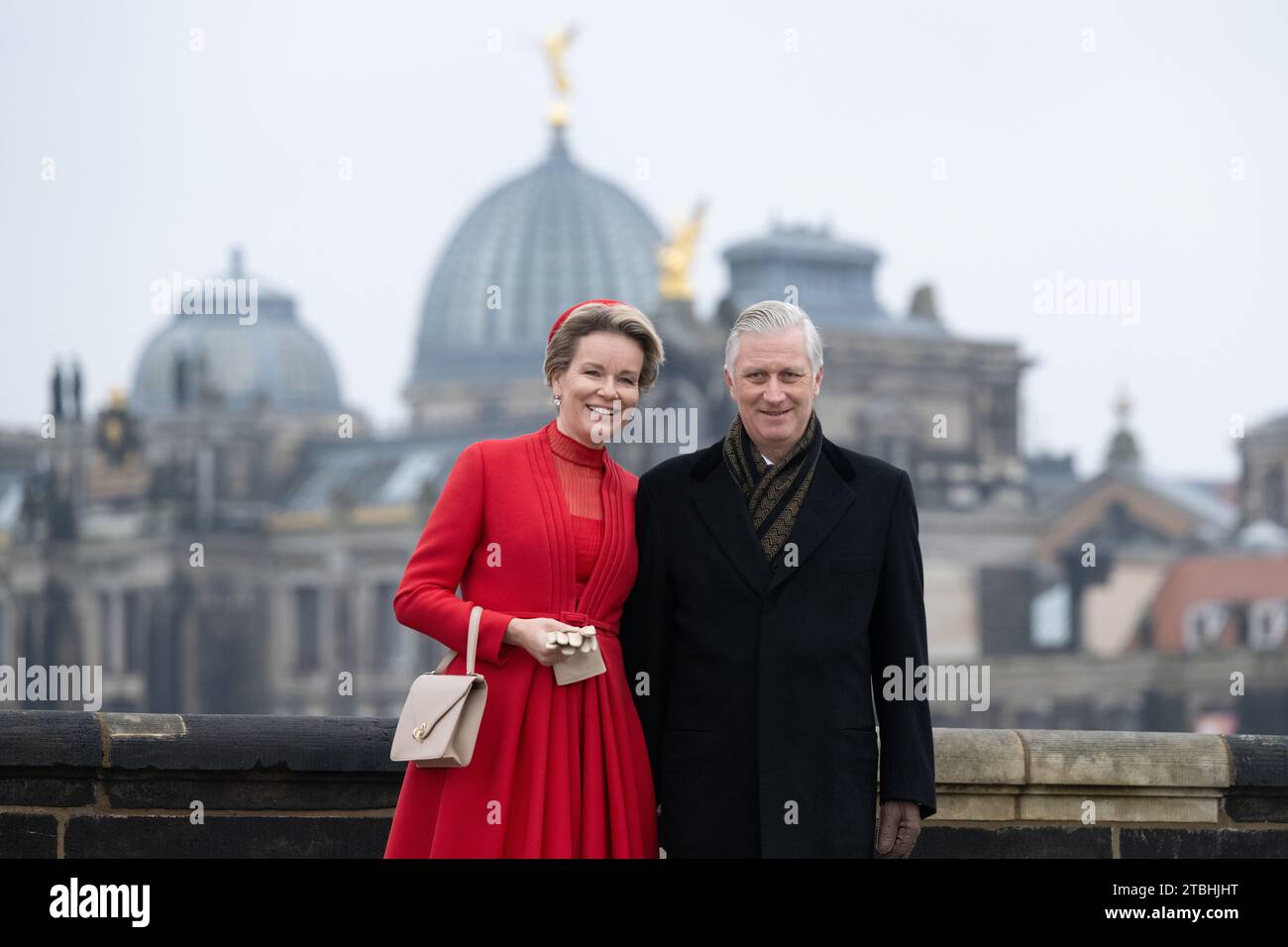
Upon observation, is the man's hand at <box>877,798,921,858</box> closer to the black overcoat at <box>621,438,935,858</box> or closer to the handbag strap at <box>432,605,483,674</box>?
the black overcoat at <box>621,438,935,858</box>

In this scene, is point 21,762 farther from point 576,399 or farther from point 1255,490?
point 1255,490

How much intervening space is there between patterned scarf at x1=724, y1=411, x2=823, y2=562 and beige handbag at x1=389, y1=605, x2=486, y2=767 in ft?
2.52

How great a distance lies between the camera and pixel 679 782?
7270 millimetres

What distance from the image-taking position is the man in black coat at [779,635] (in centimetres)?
722

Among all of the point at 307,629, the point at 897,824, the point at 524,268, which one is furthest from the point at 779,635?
the point at 524,268

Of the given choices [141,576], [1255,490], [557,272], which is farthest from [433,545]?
[557,272]

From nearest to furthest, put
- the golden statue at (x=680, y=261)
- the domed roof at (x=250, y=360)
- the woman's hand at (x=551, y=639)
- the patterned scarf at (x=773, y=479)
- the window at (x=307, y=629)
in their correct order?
1. the woman's hand at (x=551, y=639)
2. the patterned scarf at (x=773, y=479)
3. the golden statue at (x=680, y=261)
4. the window at (x=307, y=629)
5. the domed roof at (x=250, y=360)


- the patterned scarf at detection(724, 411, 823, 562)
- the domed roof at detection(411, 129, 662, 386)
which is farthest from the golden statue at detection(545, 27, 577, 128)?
the patterned scarf at detection(724, 411, 823, 562)

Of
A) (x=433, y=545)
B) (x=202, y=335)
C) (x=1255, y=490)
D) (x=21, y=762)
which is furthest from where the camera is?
(x=202, y=335)

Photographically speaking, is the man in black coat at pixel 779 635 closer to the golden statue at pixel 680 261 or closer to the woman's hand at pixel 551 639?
the woman's hand at pixel 551 639

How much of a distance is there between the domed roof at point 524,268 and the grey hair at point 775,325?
9687cm

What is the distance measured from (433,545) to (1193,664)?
64.5 meters

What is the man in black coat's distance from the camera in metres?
7.22

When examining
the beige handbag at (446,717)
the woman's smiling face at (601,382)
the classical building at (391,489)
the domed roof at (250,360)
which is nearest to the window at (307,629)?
the classical building at (391,489)
